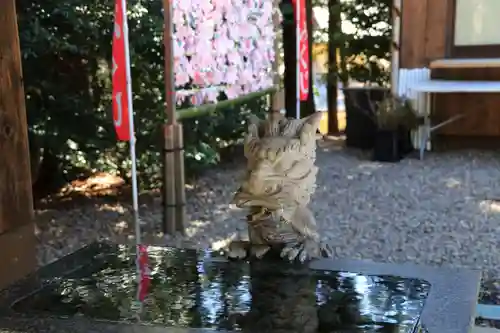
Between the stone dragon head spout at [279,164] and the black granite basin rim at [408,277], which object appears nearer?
the black granite basin rim at [408,277]

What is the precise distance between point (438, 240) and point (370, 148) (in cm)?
346

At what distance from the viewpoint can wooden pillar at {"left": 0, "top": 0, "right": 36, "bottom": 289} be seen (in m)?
3.24

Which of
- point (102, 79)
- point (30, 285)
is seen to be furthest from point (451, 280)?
point (102, 79)

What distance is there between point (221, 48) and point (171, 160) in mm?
1092

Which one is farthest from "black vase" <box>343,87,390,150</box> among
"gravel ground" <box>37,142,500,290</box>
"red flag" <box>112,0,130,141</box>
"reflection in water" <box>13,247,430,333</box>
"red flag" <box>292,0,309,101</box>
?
"reflection in water" <box>13,247,430,333</box>

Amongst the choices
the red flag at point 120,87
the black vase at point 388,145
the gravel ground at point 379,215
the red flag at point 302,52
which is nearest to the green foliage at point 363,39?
the black vase at point 388,145

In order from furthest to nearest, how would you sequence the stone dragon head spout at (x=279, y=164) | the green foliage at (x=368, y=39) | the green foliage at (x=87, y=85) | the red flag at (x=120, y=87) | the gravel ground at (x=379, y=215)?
1. the green foliage at (x=368, y=39)
2. the green foliage at (x=87, y=85)
3. the gravel ground at (x=379, y=215)
4. the red flag at (x=120, y=87)
5. the stone dragon head spout at (x=279, y=164)

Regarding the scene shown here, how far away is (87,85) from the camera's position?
16.9ft

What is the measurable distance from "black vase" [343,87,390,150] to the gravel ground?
104 cm

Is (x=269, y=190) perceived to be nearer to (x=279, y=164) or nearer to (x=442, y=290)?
(x=279, y=164)

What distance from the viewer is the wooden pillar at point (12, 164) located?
324cm

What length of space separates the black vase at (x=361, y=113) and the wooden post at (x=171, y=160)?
358 cm

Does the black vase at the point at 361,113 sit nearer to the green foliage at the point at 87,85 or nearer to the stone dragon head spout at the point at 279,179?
the green foliage at the point at 87,85

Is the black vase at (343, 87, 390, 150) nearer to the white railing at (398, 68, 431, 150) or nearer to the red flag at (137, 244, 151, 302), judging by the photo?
the white railing at (398, 68, 431, 150)
